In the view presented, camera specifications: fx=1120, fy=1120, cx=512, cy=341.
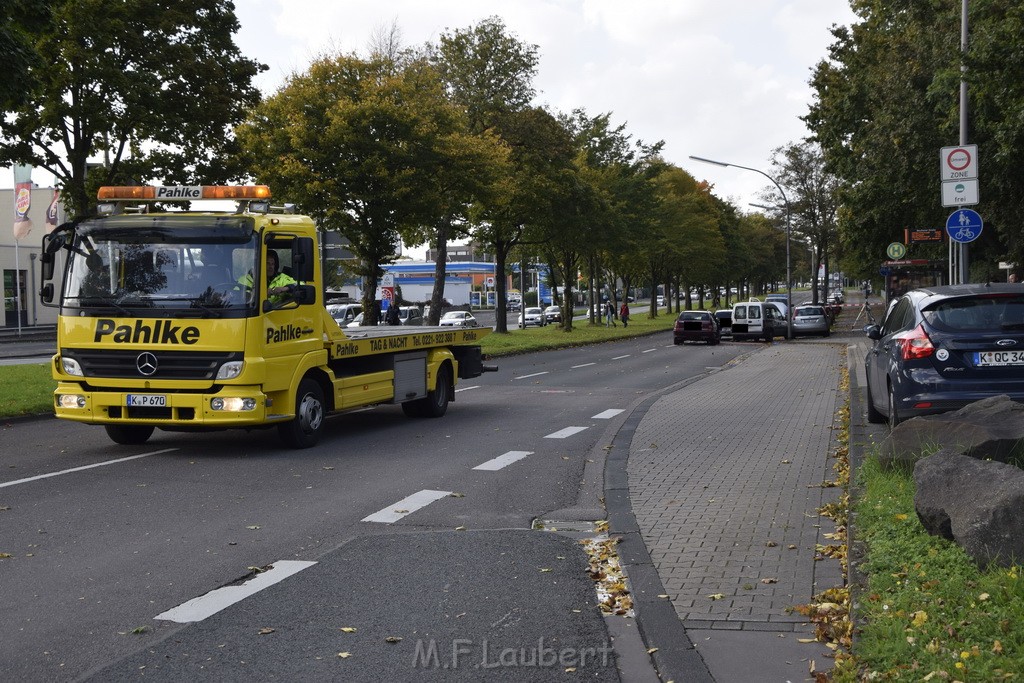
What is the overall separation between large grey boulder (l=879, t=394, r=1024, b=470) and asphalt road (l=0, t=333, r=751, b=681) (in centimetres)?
239

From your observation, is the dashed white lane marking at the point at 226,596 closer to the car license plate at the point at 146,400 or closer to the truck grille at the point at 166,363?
the truck grille at the point at 166,363

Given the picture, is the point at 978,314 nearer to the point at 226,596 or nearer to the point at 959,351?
the point at 959,351

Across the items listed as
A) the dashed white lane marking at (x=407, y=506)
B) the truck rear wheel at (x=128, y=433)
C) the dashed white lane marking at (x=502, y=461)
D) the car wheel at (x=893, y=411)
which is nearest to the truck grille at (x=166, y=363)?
the truck rear wheel at (x=128, y=433)

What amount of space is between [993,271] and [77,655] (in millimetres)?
36756

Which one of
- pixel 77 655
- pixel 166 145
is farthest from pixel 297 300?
pixel 166 145

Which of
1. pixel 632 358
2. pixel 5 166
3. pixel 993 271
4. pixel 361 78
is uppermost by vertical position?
pixel 361 78

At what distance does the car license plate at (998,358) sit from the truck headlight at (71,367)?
8684 millimetres

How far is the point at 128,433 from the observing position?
12.2m

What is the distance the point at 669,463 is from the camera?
10.6 meters

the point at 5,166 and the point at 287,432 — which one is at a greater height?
the point at 5,166

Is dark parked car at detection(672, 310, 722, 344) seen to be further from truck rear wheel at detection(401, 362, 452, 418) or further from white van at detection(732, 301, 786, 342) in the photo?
truck rear wheel at detection(401, 362, 452, 418)

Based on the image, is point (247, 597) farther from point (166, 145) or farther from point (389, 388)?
point (166, 145)

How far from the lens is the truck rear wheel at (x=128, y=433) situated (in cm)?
1220

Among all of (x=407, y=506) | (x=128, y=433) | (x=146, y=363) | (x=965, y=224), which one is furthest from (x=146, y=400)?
(x=965, y=224)
